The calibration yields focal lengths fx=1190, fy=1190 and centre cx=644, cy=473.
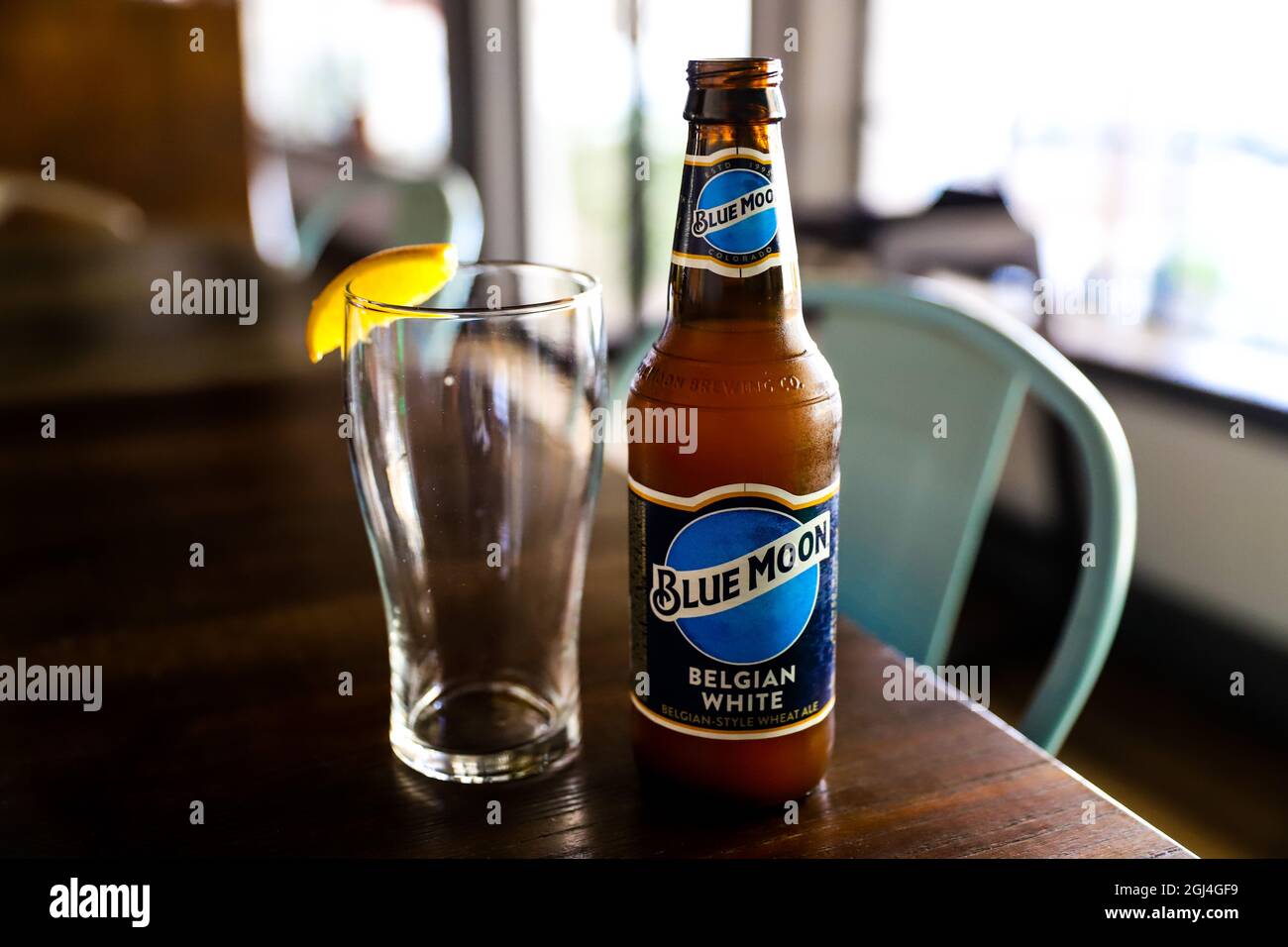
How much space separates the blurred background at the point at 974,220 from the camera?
5.32ft

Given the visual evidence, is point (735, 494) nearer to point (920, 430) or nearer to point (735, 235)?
point (735, 235)

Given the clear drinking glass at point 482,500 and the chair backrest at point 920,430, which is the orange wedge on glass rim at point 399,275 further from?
the chair backrest at point 920,430

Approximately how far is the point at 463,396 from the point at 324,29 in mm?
4688

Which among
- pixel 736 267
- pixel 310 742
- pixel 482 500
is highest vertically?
pixel 736 267

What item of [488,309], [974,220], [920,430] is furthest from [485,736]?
[974,220]

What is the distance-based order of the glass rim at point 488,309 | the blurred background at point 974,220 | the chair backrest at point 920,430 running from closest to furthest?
1. the glass rim at point 488,309
2. the chair backrest at point 920,430
3. the blurred background at point 974,220

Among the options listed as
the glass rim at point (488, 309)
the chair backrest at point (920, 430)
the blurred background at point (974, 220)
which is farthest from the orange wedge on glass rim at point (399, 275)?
the blurred background at point (974, 220)

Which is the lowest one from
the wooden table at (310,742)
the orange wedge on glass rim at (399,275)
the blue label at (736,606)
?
the wooden table at (310,742)

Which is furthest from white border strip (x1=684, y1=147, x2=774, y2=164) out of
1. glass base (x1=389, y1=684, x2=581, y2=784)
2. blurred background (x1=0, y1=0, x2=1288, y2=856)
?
blurred background (x1=0, y1=0, x2=1288, y2=856)

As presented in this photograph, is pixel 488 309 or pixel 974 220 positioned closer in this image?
pixel 488 309

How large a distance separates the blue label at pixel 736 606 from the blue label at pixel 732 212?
0.10 meters

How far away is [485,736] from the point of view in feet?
1.79

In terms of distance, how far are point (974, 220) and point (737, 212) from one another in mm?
1933

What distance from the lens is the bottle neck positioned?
49 cm
